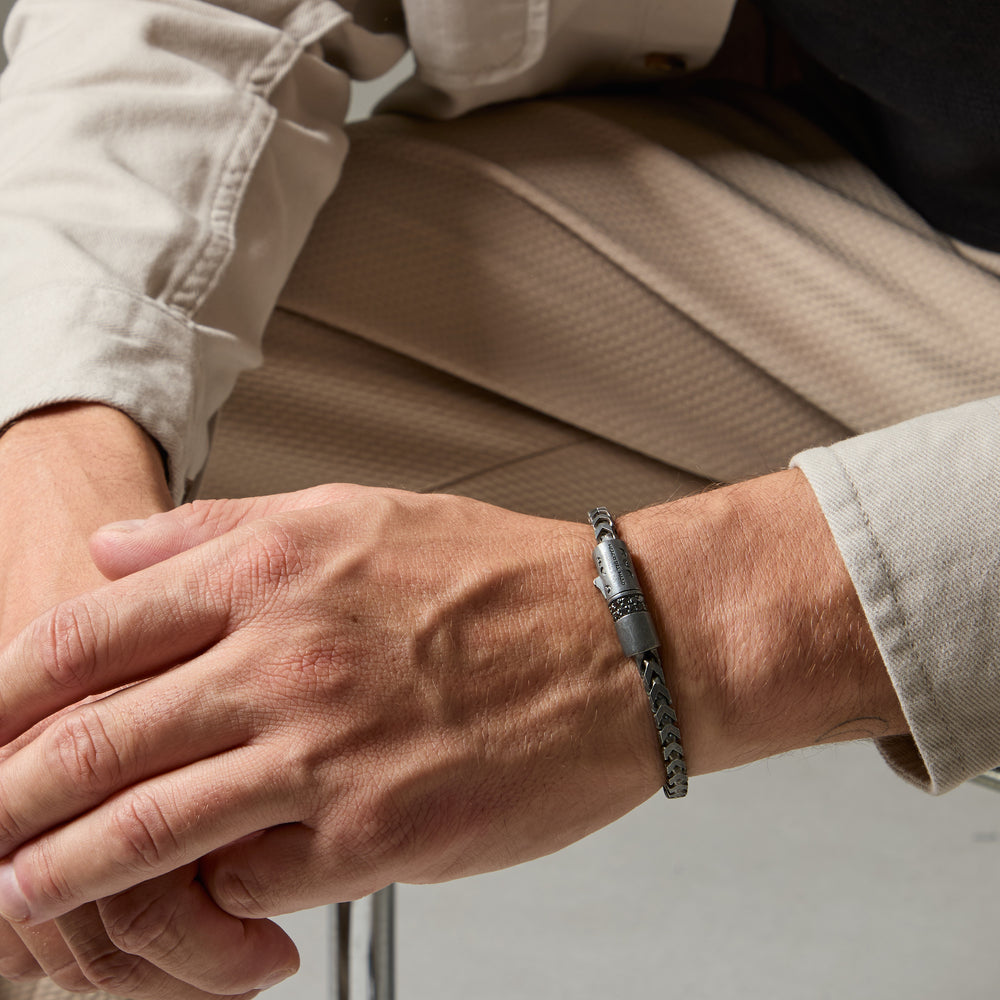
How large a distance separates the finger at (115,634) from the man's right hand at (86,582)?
46 millimetres

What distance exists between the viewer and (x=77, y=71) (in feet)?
2.02

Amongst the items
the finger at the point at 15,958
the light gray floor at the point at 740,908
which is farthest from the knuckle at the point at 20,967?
the light gray floor at the point at 740,908

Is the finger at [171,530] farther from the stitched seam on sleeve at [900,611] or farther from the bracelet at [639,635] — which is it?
the stitched seam on sleeve at [900,611]

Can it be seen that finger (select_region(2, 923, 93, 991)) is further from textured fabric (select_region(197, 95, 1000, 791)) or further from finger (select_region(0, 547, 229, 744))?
textured fabric (select_region(197, 95, 1000, 791))

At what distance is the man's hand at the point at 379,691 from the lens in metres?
0.40

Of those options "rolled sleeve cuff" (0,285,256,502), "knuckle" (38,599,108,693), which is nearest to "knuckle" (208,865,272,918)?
"knuckle" (38,599,108,693)

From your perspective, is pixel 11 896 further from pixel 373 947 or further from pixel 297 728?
pixel 373 947

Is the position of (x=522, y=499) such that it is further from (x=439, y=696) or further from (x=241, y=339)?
(x=439, y=696)

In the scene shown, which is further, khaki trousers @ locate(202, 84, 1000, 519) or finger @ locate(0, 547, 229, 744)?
khaki trousers @ locate(202, 84, 1000, 519)

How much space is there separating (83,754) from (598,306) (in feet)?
1.61

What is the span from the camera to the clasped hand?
0.40 meters

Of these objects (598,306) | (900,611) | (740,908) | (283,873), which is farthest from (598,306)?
(740,908)

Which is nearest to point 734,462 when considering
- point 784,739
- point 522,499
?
point 522,499

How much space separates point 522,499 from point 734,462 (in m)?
0.17
